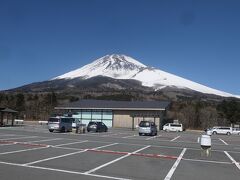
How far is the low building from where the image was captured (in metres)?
59.8

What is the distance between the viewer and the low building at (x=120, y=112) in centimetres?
5978

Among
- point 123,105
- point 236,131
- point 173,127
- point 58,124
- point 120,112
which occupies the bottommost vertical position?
point 236,131

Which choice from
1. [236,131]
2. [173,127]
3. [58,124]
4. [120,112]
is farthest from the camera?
[120,112]

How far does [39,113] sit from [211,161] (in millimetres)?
60659

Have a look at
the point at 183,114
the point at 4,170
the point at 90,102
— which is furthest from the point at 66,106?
the point at 4,170

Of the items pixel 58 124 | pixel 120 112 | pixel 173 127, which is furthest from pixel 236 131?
pixel 58 124

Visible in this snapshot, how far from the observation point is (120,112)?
62406 millimetres

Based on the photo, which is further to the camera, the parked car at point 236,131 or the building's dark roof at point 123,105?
the building's dark roof at point 123,105

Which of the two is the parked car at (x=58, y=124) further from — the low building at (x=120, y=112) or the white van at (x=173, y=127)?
the white van at (x=173, y=127)

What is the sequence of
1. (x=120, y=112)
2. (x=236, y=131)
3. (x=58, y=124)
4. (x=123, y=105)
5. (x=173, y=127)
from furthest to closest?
(x=123, y=105) → (x=120, y=112) → (x=173, y=127) → (x=236, y=131) → (x=58, y=124)

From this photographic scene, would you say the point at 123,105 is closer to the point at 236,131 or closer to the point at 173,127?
the point at 173,127

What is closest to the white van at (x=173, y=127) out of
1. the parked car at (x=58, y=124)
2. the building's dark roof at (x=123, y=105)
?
the building's dark roof at (x=123, y=105)

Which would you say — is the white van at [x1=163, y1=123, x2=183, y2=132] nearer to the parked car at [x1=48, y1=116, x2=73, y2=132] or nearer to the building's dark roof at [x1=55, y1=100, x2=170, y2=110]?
the building's dark roof at [x1=55, y1=100, x2=170, y2=110]

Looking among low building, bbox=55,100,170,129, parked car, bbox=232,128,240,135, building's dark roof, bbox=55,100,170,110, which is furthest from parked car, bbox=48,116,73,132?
parked car, bbox=232,128,240,135
